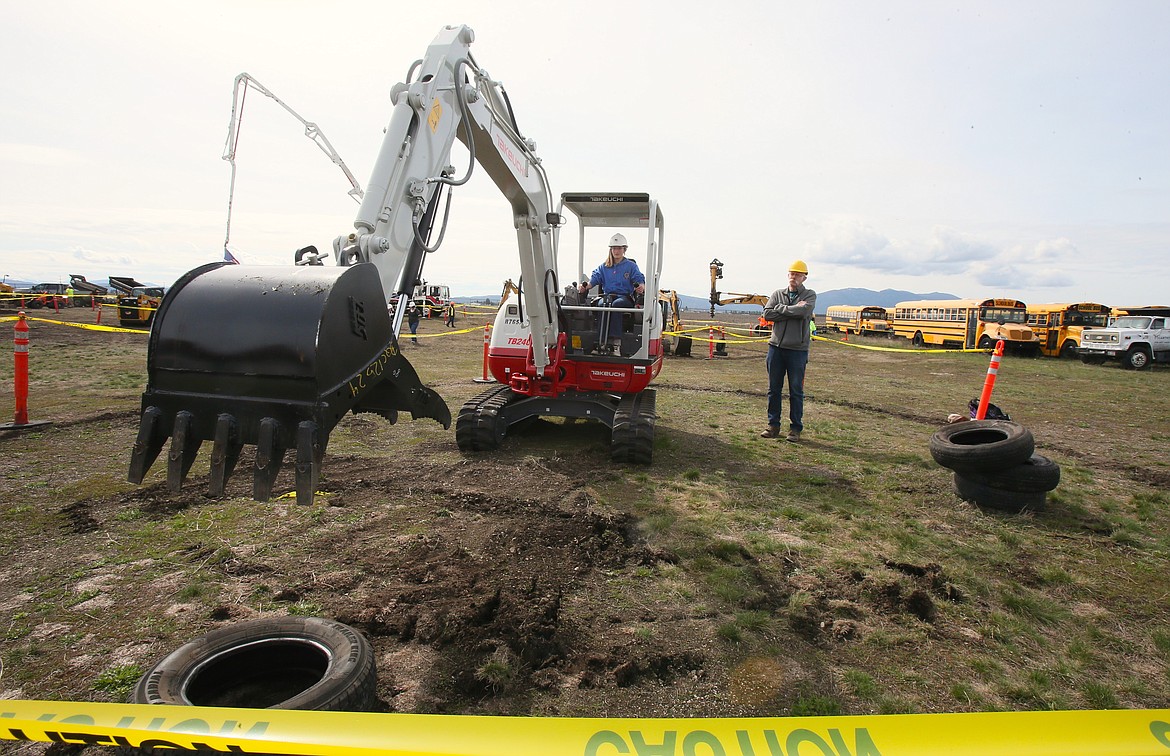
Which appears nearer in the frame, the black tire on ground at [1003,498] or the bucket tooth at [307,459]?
the bucket tooth at [307,459]

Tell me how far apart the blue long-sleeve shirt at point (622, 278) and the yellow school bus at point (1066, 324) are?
24843 millimetres

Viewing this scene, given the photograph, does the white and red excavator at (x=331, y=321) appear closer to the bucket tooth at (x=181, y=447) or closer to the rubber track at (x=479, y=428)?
the bucket tooth at (x=181, y=447)

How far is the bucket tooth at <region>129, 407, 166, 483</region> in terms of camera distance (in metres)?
2.91

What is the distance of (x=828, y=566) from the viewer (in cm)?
425

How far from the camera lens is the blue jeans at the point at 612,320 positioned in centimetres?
752

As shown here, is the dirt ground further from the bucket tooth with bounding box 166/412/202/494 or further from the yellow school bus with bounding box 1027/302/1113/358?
the yellow school bus with bounding box 1027/302/1113/358

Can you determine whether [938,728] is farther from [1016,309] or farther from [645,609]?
[1016,309]

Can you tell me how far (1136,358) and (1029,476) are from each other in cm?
2128

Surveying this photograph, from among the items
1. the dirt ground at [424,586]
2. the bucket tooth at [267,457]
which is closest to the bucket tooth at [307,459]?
the bucket tooth at [267,457]

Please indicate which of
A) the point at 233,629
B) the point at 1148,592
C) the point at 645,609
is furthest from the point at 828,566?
the point at 233,629

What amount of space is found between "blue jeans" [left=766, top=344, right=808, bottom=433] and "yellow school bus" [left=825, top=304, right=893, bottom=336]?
33.7m

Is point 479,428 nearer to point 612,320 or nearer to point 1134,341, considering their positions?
point 612,320

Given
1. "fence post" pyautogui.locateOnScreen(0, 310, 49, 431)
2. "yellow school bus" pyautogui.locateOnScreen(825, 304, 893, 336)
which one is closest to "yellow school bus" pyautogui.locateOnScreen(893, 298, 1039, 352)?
"yellow school bus" pyautogui.locateOnScreen(825, 304, 893, 336)

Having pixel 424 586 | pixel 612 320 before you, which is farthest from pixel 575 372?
pixel 424 586
